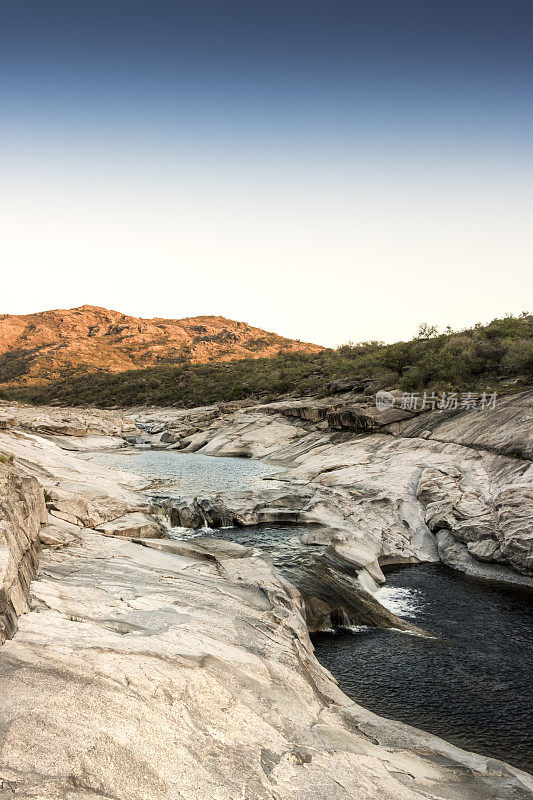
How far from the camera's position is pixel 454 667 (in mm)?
11461

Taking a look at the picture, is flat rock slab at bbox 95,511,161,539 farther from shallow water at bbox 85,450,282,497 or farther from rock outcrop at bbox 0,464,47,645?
shallow water at bbox 85,450,282,497

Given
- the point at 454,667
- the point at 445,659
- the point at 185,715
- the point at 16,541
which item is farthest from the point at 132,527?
the point at 185,715

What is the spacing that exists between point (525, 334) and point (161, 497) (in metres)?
35.0

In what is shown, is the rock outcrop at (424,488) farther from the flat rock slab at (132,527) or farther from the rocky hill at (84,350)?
the rocky hill at (84,350)

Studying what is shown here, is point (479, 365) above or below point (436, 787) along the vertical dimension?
above

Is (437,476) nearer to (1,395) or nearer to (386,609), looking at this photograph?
(386,609)

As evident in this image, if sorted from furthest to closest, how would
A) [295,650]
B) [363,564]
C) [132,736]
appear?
[363,564], [295,650], [132,736]

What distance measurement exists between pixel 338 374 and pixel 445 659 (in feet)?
166

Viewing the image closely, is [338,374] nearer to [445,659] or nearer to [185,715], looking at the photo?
[445,659]

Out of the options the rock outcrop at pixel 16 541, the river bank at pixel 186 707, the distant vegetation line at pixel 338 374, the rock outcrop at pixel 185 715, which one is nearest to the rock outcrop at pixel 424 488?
the distant vegetation line at pixel 338 374

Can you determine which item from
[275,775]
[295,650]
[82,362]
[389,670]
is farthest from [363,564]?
[82,362]

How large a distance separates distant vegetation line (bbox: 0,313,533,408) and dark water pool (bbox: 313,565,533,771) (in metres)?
17.0

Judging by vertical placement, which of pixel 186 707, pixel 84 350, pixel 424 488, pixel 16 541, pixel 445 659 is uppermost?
pixel 84 350

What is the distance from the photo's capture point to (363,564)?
16.6 m
